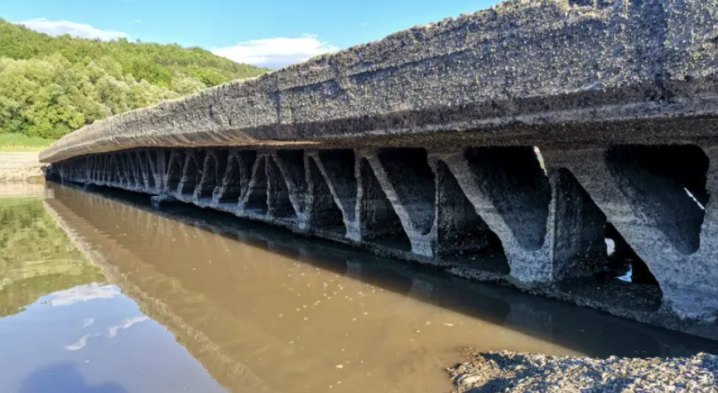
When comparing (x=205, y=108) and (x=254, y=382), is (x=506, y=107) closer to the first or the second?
(x=254, y=382)

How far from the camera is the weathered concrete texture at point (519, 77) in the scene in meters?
2.36

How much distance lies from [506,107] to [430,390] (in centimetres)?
152

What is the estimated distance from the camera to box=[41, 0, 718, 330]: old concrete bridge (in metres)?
2.51

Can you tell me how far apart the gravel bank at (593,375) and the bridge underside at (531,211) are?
99 centimetres

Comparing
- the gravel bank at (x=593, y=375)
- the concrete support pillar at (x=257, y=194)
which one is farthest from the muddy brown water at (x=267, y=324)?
the concrete support pillar at (x=257, y=194)

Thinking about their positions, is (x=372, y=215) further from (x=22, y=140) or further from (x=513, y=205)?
(x=22, y=140)

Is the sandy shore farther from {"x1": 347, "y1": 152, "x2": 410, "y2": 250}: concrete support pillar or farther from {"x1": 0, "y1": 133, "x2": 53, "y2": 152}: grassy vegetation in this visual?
{"x1": 347, "y1": 152, "x2": 410, "y2": 250}: concrete support pillar

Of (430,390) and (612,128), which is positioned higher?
(612,128)

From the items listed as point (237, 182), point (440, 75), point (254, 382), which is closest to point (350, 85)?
point (440, 75)

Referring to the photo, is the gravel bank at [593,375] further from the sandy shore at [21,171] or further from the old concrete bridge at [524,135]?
the sandy shore at [21,171]

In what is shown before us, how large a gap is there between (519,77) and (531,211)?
1.54 metres

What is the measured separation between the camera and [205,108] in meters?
6.05

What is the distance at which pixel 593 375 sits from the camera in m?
2.01

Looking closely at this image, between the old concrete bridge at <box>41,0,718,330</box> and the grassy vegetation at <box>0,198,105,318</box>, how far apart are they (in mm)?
1923
